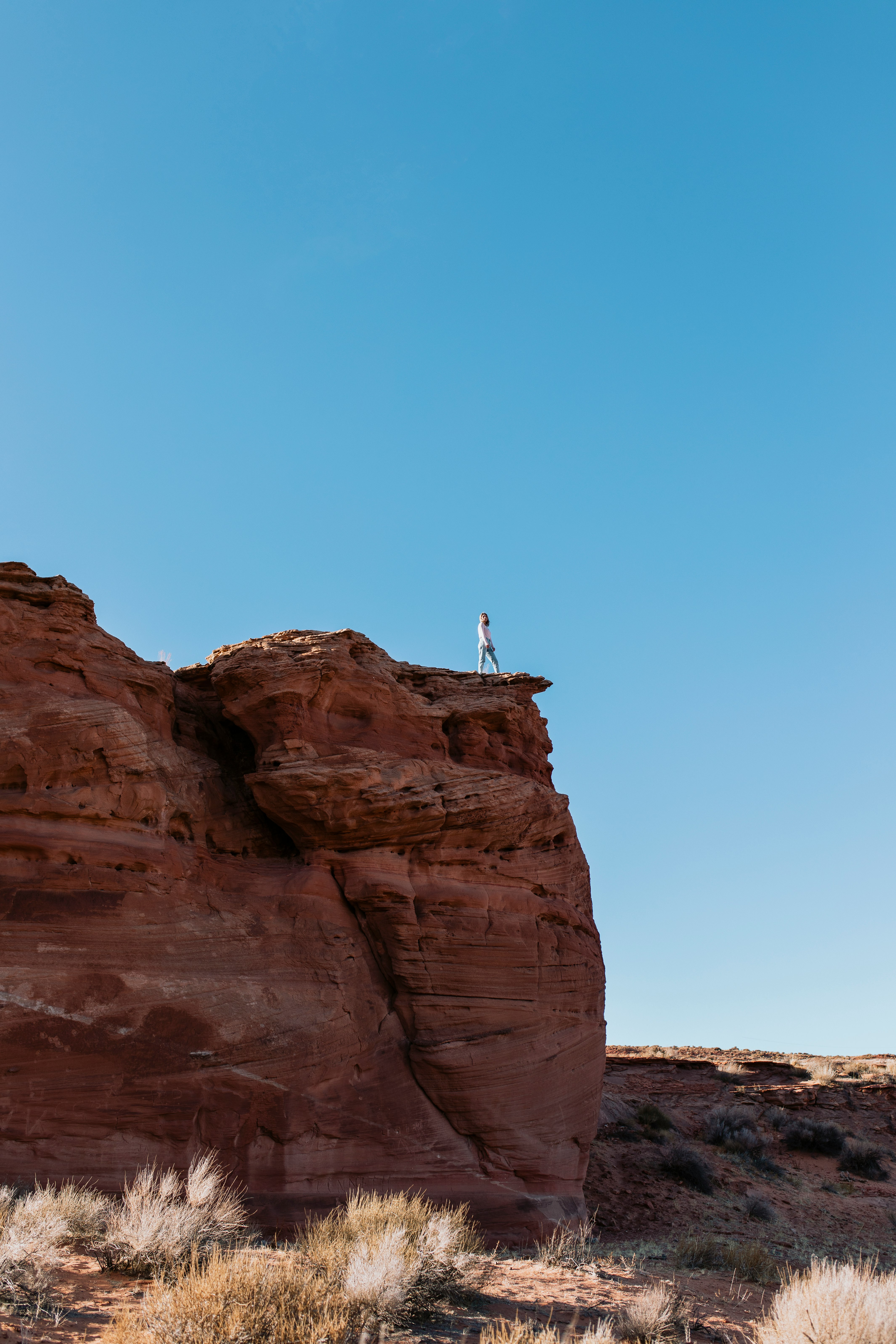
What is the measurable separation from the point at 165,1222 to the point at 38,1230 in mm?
1274

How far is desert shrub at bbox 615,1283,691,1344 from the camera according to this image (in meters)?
8.09

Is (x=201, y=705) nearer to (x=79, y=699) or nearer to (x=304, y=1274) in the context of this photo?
(x=79, y=699)

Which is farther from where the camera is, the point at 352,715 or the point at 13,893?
the point at 352,715

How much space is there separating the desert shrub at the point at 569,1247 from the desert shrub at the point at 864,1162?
37.9 ft

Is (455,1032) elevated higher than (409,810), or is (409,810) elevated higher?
(409,810)

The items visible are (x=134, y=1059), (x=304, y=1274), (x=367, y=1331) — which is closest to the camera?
(x=367, y=1331)

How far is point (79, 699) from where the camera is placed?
14844 mm

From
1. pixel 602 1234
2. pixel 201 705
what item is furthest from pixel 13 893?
pixel 602 1234

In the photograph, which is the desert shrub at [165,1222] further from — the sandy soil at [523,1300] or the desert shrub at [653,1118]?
the desert shrub at [653,1118]

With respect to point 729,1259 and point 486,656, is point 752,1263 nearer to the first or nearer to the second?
point 729,1259

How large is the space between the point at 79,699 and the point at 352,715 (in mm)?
5041

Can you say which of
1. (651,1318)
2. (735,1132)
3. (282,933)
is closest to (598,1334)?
(651,1318)

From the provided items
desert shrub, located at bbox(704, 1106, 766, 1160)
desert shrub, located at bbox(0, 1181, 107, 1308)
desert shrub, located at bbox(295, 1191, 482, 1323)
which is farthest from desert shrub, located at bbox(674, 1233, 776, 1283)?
desert shrub, located at bbox(704, 1106, 766, 1160)

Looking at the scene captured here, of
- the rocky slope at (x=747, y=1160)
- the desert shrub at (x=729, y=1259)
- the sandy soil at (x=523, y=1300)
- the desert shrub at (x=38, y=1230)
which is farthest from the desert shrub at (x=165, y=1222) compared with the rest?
the rocky slope at (x=747, y=1160)
